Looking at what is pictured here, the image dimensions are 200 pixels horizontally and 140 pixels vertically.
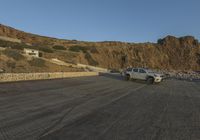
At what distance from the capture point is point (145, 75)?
36.3 m

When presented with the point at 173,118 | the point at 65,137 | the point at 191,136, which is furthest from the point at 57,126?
the point at 173,118

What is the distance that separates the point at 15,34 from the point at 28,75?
108 meters

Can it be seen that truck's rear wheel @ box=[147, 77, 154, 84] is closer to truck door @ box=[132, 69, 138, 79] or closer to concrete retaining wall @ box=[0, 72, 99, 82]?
truck door @ box=[132, 69, 138, 79]

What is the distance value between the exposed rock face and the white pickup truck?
67.2 m

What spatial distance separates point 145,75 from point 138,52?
11762 centimetres

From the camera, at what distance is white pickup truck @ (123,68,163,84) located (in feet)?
117

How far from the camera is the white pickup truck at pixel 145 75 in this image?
35.6 meters

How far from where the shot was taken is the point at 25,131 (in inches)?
326

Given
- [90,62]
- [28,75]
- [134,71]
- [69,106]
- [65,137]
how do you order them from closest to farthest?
[65,137] < [69,106] < [28,75] < [134,71] < [90,62]

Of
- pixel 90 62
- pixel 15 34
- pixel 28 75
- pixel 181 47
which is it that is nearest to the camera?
pixel 28 75

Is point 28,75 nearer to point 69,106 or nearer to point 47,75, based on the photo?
point 47,75

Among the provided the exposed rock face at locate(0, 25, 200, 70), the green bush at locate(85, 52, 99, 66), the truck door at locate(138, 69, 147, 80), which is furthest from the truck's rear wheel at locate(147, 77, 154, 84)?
the green bush at locate(85, 52, 99, 66)

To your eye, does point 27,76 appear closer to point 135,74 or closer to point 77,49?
point 135,74

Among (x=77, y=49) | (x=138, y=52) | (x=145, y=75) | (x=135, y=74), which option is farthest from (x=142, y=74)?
(x=138, y=52)
